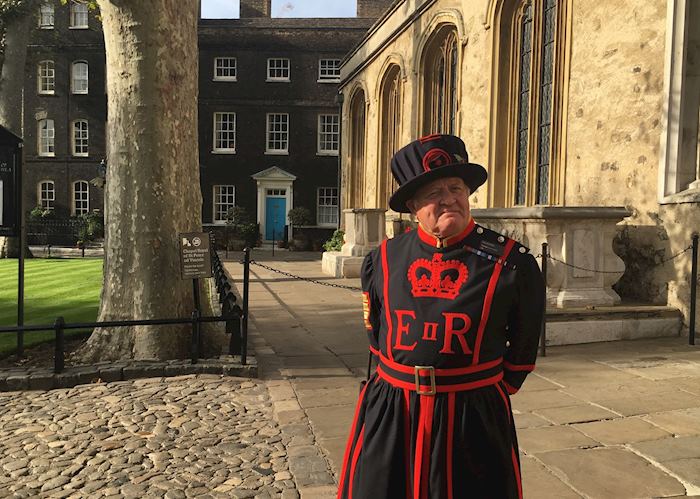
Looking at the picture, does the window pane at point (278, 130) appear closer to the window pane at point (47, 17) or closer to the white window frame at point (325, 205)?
the white window frame at point (325, 205)

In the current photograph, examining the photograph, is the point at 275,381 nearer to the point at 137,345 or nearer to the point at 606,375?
the point at 137,345

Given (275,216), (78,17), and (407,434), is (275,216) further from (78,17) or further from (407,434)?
(407,434)

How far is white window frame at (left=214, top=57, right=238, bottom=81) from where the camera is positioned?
1233 inches

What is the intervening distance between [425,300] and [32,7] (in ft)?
76.7

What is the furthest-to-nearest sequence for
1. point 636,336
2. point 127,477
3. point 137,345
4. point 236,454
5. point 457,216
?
point 636,336
point 137,345
point 236,454
point 127,477
point 457,216

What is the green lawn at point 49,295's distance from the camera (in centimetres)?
858

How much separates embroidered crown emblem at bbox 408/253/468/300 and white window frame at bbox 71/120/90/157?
32771mm

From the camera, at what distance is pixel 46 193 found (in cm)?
3181

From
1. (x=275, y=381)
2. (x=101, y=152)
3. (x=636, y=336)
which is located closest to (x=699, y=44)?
(x=636, y=336)

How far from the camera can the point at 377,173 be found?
856 inches

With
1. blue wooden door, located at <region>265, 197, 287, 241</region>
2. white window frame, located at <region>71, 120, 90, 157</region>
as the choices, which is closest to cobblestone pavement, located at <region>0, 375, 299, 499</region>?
blue wooden door, located at <region>265, 197, 287, 241</region>

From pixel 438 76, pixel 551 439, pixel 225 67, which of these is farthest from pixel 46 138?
pixel 551 439

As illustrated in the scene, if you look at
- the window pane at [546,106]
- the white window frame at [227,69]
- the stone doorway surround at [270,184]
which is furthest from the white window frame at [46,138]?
the window pane at [546,106]

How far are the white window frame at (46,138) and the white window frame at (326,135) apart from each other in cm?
1360
